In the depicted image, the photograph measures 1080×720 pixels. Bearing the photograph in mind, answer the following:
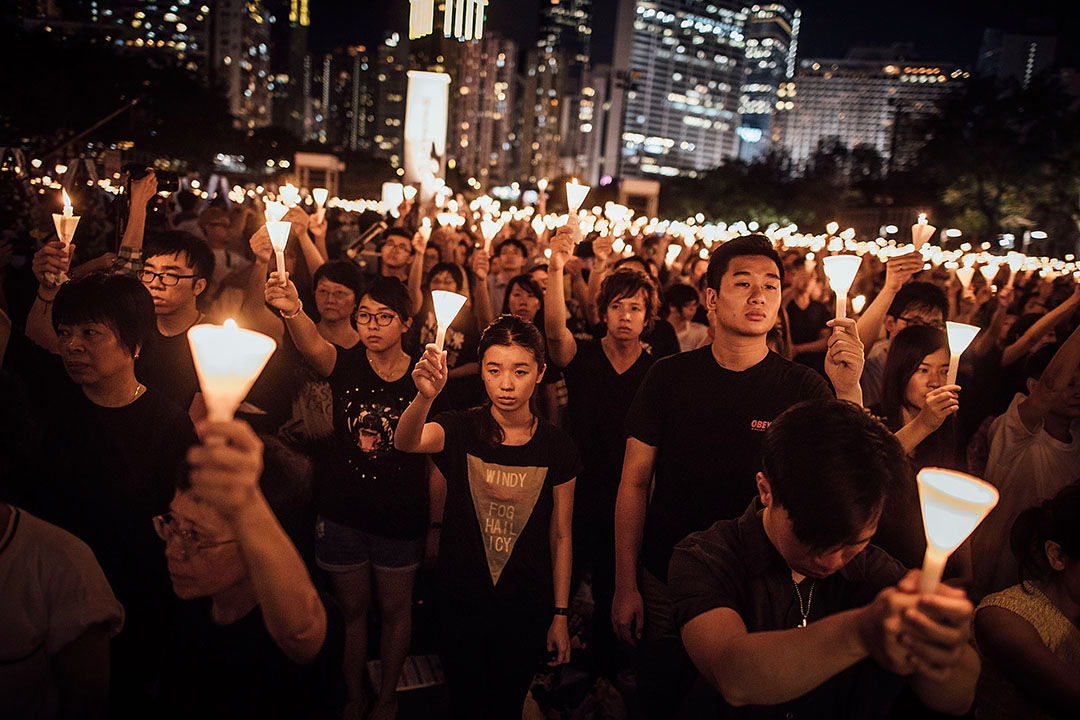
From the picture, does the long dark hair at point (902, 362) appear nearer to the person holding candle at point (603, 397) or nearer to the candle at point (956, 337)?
the candle at point (956, 337)

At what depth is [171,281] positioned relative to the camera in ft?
13.3

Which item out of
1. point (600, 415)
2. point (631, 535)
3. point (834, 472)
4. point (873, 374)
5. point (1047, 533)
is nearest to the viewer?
point (834, 472)

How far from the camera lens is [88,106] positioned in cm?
3556

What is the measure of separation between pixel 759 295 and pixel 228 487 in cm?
236

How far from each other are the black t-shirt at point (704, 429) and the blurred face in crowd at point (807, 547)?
3.68 feet

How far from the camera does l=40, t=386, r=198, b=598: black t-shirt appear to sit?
284cm

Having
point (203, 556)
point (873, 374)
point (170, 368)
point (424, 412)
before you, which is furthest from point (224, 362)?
point (873, 374)

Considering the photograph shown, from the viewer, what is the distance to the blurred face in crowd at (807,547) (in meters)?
1.84

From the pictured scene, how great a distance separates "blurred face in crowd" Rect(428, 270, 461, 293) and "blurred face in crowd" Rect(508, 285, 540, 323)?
682 mm

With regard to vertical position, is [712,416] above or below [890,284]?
below

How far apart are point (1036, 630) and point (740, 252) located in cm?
169

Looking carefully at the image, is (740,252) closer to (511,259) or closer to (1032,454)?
(1032,454)

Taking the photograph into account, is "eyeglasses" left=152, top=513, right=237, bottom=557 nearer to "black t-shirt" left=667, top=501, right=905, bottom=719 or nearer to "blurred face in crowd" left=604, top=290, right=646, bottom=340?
"black t-shirt" left=667, top=501, right=905, bottom=719

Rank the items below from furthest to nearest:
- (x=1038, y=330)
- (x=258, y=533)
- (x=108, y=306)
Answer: (x=1038, y=330) < (x=108, y=306) < (x=258, y=533)
